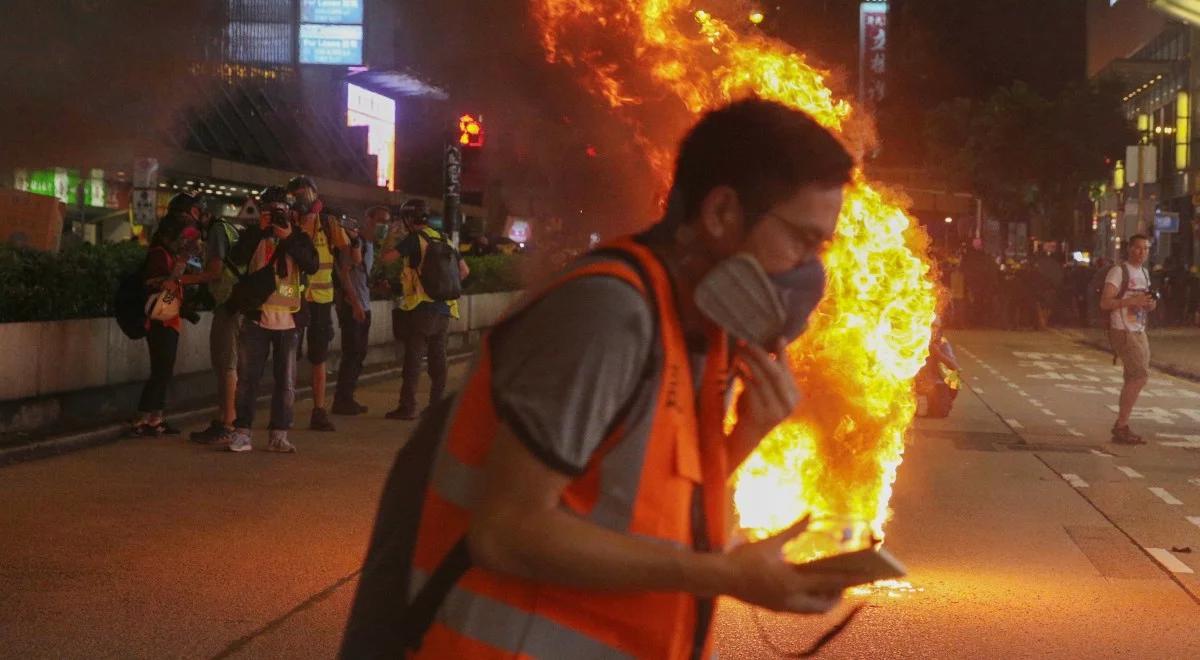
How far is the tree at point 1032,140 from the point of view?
59.6 m

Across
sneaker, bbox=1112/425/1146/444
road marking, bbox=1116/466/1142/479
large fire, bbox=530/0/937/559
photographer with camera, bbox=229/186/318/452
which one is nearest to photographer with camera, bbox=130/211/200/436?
photographer with camera, bbox=229/186/318/452

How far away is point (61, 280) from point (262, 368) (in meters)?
2.83

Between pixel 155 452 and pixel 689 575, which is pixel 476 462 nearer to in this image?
pixel 689 575

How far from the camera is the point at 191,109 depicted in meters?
31.4

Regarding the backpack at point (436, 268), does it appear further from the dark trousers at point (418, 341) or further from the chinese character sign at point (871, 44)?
the chinese character sign at point (871, 44)

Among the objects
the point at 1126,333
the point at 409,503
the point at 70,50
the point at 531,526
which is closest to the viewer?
the point at 531,526

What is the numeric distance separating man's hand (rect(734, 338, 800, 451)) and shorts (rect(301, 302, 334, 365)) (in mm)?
10635

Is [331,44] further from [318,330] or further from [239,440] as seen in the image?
[239,440]

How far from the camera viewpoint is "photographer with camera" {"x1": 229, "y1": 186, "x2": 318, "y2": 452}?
1105 centimetres

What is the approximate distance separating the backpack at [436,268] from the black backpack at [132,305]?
2586mm

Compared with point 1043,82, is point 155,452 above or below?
below

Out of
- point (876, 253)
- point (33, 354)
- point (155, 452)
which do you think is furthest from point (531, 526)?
point (33, 354)

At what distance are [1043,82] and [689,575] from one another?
75920 millimetres

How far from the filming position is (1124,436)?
46.6ft
